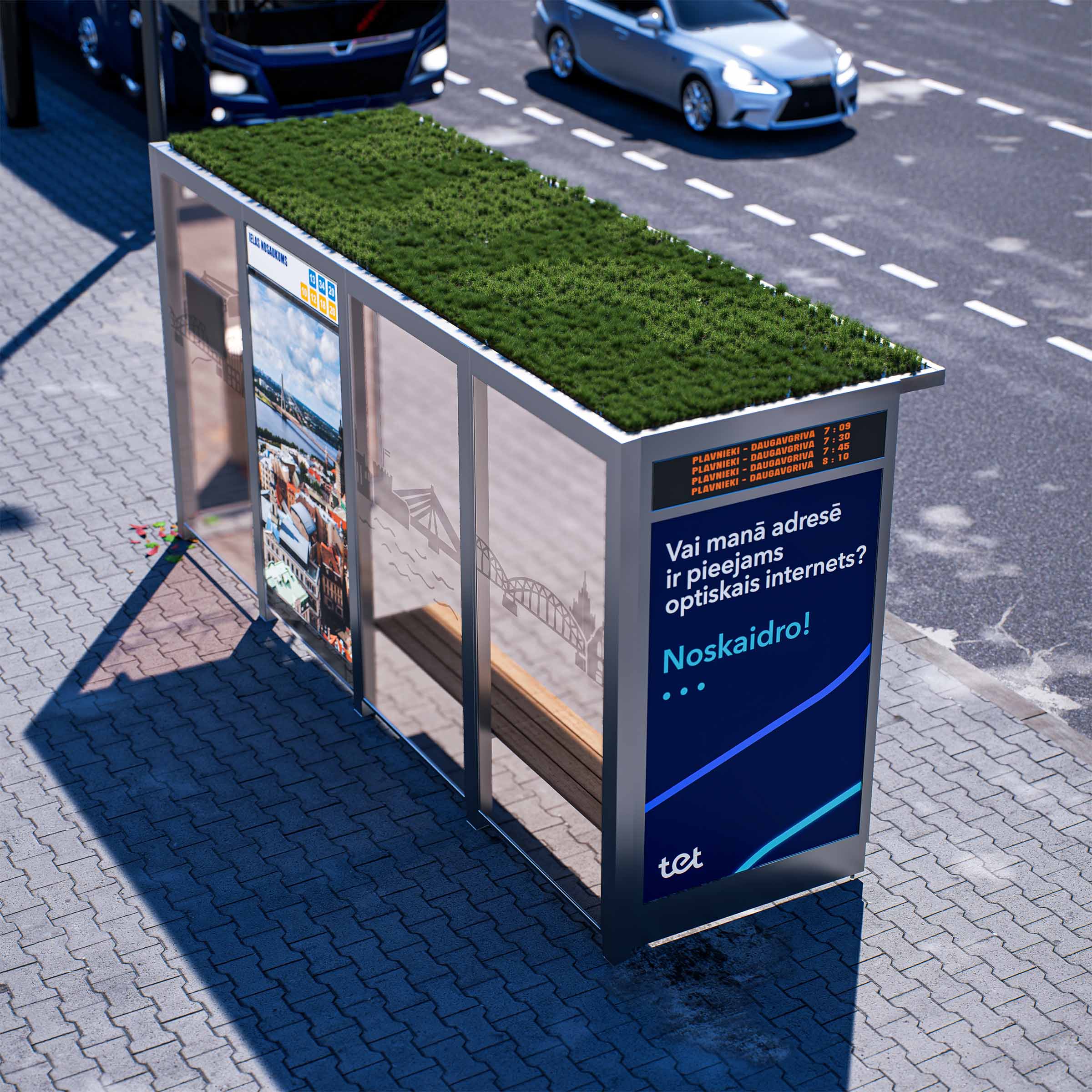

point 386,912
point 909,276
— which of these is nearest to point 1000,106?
point 909,276

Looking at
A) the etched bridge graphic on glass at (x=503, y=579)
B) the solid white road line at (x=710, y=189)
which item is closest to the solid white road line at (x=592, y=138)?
the solid white road line at (x=710, y=189)

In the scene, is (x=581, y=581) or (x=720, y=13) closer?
(x=581, y=581)

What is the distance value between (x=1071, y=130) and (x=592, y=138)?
5298mm

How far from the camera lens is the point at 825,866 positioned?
24.9ft

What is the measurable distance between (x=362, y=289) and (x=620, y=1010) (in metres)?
3.38

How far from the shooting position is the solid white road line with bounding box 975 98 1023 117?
19234 millimetres

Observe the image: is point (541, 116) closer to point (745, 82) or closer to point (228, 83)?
point (745, 82)

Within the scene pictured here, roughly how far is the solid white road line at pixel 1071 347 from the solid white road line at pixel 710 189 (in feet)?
13.5

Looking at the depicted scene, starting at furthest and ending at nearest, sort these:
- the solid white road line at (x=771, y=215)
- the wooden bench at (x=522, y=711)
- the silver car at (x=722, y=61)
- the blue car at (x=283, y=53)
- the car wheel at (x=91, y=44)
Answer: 1. the car wheel at (x=91, y=44)
2. the silver car at (x=722, y=61)
3. the blue car at (x=283, y=53)
4. the solid white road line at (x=771, y=215)
5. the wooden bench at (x=522, y=711)

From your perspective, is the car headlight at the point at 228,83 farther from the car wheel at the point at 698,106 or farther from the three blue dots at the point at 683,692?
the three blue dots at the point at 683,692

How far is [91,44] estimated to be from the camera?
1911 centimetres

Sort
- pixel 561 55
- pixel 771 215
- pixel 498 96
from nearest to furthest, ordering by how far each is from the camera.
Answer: pixel 771 215, pixel 498 96, pixel 561 55

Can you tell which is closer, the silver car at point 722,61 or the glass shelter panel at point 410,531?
the glass shelter panel at point 410,531

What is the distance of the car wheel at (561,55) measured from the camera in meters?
19.8
